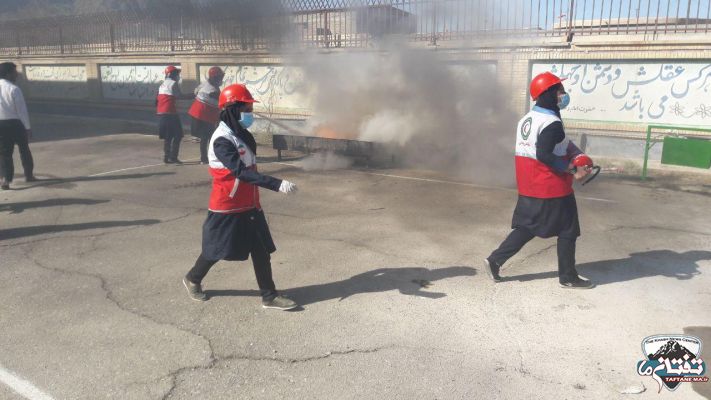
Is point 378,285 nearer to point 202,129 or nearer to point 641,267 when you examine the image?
point 641,267

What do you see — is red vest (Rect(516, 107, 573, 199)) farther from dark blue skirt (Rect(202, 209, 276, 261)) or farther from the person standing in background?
the person standing in background

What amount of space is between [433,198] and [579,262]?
266 centimetres

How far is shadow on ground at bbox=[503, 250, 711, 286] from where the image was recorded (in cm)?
445

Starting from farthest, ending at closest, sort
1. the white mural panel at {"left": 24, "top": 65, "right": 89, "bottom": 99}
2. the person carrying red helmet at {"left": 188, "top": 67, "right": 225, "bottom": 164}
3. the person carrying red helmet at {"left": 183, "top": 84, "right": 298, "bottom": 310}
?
the white mural panel at {"left": 24, "top": 65, "right": 89, "bottom": 99} < the person carrying red helmet at {"left": 188, "top": 67, "right": 225, "bottom": 164} < the person carrying red helmet at {"left": 183, "top": 84, "right": 298, "bottom": 310}

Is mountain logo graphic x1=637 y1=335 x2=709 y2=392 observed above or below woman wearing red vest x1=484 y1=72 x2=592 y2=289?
below

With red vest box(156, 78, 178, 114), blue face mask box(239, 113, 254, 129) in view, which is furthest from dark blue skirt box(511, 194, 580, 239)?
red vest box(156, 78, 178, 114)

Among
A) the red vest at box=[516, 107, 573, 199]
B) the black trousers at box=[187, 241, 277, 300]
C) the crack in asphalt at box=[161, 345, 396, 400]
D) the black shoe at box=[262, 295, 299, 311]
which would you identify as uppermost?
the red vest at box=[516, 107, 573, 199]

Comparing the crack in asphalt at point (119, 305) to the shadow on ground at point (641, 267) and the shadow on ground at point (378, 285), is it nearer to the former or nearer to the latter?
the shadow on ground at point (378, 285)

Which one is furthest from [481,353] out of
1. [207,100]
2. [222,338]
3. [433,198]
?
[207,100]

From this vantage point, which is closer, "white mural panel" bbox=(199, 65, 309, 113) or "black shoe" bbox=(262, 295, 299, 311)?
"black shoe" bbox=(262, 295, 299, 311)

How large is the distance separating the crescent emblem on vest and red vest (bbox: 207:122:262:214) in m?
2.01

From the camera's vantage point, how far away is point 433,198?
7.25 m

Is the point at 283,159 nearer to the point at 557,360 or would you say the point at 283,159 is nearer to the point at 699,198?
the point at 699,198

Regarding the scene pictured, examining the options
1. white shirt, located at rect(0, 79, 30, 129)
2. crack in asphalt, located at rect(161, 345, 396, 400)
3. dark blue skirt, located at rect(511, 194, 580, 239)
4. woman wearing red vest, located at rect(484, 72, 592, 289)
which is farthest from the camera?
white shirt, located at rect(0, 79, 30, 129)
